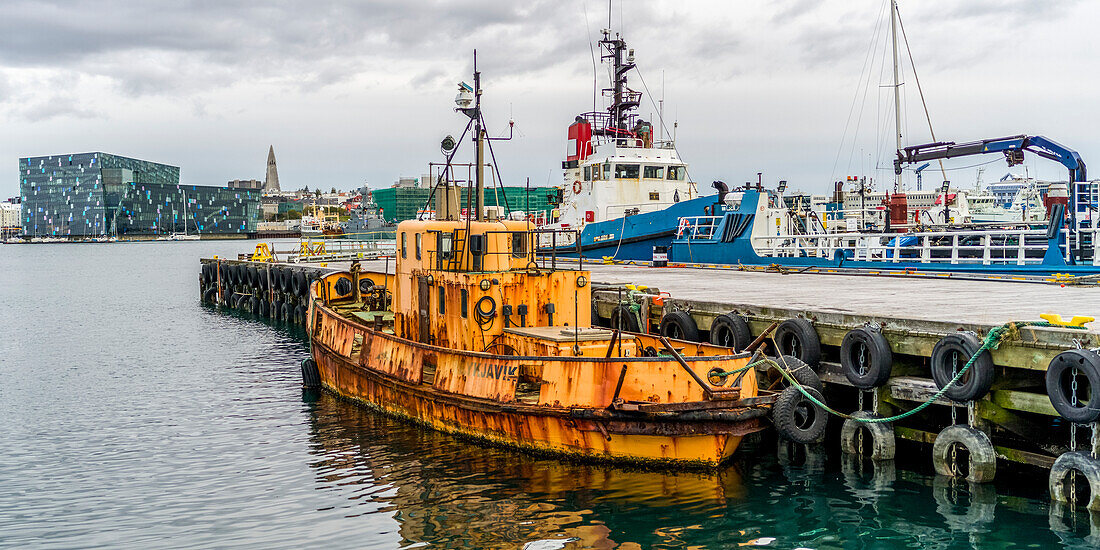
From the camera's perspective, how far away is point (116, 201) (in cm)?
17538

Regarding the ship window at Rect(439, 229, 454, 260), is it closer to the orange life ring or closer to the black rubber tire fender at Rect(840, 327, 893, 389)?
the black rubber tire fender at Rect(840, 327, 893, 389)

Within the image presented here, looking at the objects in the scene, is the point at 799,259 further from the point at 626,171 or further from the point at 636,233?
the point at 626,171

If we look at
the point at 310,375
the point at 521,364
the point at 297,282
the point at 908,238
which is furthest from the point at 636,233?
the point at 521,364

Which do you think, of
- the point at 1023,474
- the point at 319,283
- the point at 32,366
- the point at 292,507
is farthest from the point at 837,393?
the point at 32,366

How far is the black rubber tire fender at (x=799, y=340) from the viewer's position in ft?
38.3

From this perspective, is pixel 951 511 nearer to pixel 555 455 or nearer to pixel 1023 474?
pixel 1023 474

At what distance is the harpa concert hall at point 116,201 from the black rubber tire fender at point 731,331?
604 ft

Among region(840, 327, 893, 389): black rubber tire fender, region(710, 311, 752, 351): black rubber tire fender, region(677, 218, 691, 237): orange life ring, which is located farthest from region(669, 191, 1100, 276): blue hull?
region(840, 327, 893, 389): black rubber tire fender

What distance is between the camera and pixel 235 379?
1967 centimetres

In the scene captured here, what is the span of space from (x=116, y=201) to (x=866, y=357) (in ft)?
626

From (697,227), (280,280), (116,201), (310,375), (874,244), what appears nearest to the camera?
(310,375)

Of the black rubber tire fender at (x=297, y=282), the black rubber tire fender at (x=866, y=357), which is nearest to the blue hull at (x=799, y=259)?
the black rubber tire fender at (x=866, y=357)

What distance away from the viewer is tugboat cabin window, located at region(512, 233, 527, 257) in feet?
43.0

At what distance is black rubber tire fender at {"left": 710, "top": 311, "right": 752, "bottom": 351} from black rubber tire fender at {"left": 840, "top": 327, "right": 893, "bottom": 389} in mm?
1843
